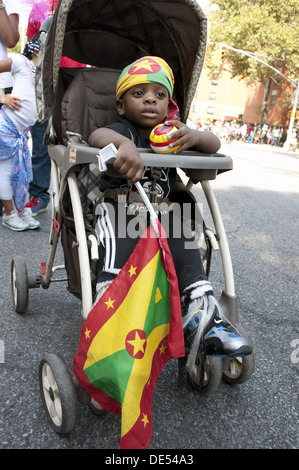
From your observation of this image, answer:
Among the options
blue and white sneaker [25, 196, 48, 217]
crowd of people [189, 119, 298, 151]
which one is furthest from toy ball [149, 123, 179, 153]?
crowd of people [189, 119, 298, 151]

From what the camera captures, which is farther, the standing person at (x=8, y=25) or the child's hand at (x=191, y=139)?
the standing person at (x=8, y=25)

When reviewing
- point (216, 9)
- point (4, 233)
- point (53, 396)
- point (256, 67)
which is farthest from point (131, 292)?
point (216, 9)

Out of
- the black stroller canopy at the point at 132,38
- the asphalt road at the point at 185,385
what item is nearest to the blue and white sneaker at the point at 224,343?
the asphalt road at the point at 185,385

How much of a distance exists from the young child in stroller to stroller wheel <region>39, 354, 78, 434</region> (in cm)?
33

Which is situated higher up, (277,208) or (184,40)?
(184,40)

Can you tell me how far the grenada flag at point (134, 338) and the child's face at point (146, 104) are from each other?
77 cm

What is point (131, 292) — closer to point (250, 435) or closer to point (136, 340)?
point (136, 340)

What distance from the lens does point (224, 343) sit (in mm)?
1441

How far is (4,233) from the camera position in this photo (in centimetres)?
356

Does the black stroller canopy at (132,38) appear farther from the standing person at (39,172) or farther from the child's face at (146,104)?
the standing person at (39,172)

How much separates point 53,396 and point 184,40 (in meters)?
1.99

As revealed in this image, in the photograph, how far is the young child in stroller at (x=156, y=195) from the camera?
146 centimetres

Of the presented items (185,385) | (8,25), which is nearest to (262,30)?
(8,25)

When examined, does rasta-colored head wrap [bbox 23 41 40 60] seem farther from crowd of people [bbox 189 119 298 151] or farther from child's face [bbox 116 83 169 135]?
crowd of people [bbox 189 119 298 151]
